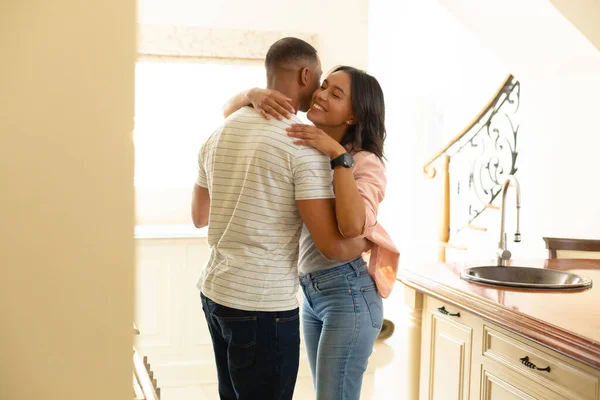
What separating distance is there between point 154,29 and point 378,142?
3.47 m

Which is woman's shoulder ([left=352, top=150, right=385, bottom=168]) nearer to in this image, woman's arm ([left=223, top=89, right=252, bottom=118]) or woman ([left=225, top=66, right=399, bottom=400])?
woman ([left=225, top=66, right=399, bottom=400])

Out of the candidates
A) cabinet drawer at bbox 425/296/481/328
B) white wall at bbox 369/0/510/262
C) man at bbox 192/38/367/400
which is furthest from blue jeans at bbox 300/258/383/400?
white wall at bbox 369/0/510/262

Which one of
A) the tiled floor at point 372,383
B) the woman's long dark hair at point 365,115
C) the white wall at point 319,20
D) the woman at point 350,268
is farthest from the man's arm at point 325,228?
the white wall at point 319,20

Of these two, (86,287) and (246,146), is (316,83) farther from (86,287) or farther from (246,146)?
(86,287)

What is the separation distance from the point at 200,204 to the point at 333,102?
0.46m

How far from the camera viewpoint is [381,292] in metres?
1.83

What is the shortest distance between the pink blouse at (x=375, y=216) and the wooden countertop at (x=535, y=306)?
17.2 inches

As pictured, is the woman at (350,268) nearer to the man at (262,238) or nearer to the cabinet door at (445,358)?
the man at (262,238)

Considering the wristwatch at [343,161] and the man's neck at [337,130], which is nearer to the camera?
the wristwatch at [343,161]

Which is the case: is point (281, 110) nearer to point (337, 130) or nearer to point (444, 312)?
point (337, 130)

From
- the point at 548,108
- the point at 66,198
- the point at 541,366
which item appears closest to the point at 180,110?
the point at 548,108

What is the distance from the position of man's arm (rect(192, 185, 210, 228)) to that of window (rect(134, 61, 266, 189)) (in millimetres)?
3423

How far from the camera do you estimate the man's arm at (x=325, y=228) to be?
1540mm

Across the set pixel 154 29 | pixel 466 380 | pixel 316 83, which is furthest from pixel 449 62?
pixel 316 83
